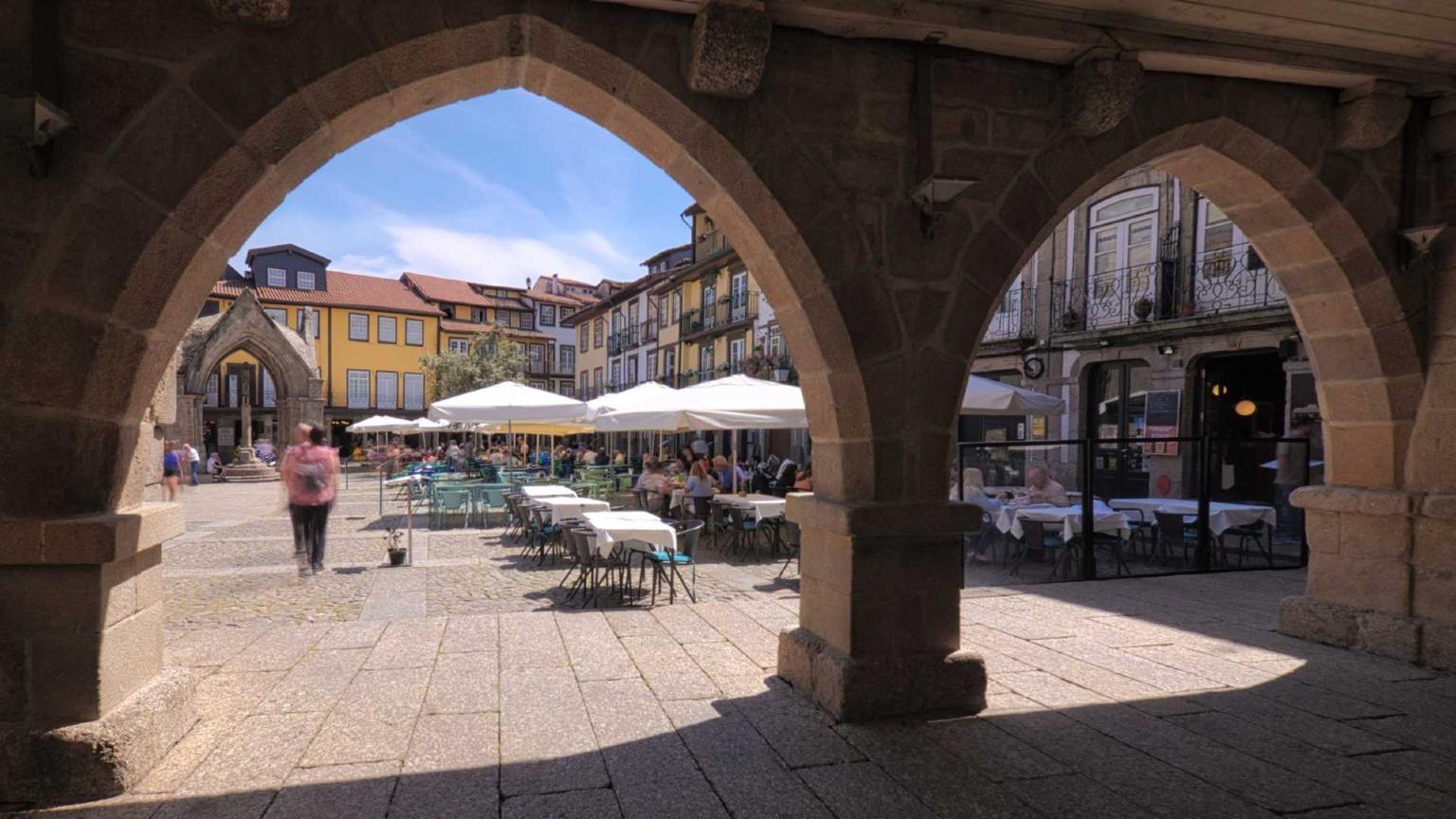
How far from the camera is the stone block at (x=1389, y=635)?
4496mm

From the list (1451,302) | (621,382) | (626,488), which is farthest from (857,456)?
(621,382)

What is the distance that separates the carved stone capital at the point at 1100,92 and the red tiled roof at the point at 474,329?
4421cm

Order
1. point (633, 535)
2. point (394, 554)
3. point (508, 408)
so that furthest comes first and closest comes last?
point (508, 408)
point (394, 554)
point (633, 535)

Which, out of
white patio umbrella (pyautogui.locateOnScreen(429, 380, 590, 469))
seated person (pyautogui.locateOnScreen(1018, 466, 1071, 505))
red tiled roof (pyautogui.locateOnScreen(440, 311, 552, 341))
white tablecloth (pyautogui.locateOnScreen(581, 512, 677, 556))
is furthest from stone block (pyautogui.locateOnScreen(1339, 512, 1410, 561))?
red tiled roof (pyautogui.locateOnScreen(440, 311, 552, 341))

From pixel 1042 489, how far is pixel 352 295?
43.7 metres

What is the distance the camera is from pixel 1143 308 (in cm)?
1267

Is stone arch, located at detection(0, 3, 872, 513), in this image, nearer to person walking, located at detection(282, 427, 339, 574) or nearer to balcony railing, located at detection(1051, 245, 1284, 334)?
person walking, located at detection(282, 427, 339, 574)

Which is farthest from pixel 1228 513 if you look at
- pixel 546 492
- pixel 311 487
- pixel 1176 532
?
pixel 311 487

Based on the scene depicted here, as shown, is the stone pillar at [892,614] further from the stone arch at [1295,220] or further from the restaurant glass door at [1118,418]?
the restaurant glass door at [1118,418]

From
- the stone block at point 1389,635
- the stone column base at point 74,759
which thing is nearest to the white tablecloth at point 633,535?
the stone column base at point 74,759

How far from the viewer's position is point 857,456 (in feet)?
12.0

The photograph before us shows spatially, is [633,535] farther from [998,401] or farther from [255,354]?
[255,354]

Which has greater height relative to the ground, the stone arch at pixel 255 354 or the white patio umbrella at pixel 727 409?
the stone arch at pixel 255 354

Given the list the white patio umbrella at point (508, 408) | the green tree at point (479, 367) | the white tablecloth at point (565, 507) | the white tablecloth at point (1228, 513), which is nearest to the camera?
the white tablecloth at point (1228, 513)
